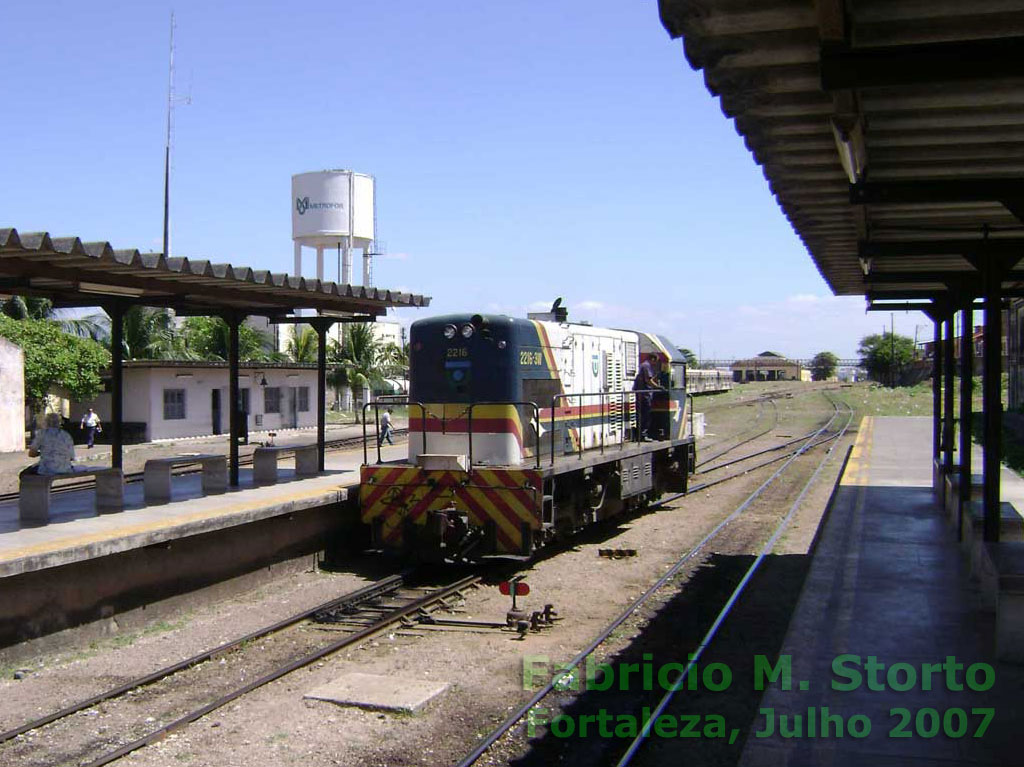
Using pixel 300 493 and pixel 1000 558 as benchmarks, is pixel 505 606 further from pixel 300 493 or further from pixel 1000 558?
pixel 1000 558

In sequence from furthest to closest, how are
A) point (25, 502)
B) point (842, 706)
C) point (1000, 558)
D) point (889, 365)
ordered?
point (889, 365) < point (25, 502) < point (1000, 558) < point (842, 706)

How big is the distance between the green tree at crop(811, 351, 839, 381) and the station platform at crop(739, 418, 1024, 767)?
454ft

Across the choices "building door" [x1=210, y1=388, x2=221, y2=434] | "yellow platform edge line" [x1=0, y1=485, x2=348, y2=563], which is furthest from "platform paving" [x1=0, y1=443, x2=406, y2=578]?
"building door" [x1=210, y1=388, x2=221, y2=434]

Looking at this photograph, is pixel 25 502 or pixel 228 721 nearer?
pixel 228 721

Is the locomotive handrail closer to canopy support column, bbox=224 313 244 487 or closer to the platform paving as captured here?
the platform paving

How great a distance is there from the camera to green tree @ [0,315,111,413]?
28422 mm

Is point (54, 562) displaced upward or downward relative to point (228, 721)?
upward

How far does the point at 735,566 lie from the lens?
1185 cm

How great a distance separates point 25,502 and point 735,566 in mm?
8095

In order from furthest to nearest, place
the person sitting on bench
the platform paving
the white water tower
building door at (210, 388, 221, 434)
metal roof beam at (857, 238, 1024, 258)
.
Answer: the white water tower → building door at (210, 388, 221, 434) → the person sitting on bench → the platform paving → metal roof beam at (857, 238, 1024, 258)

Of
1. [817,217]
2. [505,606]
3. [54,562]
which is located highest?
[817,217]

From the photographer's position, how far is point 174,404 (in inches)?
1233

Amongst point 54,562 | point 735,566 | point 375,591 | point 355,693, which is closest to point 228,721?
point 355,693

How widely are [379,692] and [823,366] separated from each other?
483ft
